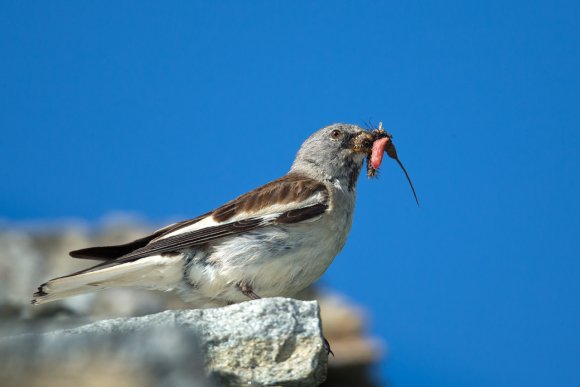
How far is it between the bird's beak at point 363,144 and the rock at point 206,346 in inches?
134

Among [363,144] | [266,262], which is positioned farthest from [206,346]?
[363,144]

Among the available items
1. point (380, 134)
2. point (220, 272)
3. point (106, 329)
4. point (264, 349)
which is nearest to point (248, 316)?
point (264, 349)

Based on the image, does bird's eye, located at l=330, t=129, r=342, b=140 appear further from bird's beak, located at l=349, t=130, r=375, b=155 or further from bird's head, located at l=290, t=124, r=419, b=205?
bird's beak, located at l=349, t=130, r=375, b=155

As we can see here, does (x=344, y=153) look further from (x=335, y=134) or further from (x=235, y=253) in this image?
(x=235, y=253)

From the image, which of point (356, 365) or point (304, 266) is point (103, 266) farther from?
point (356, 365)

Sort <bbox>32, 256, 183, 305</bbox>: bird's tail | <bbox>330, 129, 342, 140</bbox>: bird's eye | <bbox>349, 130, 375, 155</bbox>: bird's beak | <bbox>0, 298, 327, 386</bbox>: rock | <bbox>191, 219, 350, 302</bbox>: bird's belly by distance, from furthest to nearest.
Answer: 1. <bbox>330, 129, 342, 140</bbox>: bird's eye
2. <bbox>349, 130, 375, 155</bbox>: bird's beak
3. <bbox>32, 256, 183, 305</bbox>: bird's tail
4. <bbox>191, 219, 350, 302</bbox>: bird's belly
5. <bbox>0, 298, 327, 386</bbox>: rock

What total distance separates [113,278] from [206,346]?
2.29 metres

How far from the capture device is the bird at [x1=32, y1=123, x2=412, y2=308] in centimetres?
806

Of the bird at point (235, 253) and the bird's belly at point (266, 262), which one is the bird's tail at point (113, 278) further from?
the bird's belly at point (266, 262)

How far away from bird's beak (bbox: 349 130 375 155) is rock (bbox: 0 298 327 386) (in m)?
3.41

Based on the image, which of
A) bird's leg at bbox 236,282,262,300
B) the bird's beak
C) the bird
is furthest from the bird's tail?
the bird's beak

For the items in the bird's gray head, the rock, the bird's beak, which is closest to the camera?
the rock

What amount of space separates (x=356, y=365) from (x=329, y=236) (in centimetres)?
146

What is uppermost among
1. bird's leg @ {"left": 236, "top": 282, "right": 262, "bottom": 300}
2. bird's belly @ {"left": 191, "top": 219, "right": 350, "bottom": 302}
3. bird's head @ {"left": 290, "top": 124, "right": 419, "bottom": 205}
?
Answer: bird's head @ {"left": 290, "top": 124, "right": 419, "bottom": 205}
